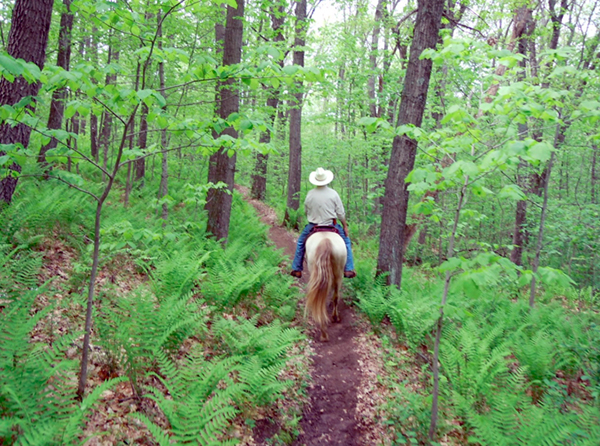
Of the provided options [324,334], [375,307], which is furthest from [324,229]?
[324,334]

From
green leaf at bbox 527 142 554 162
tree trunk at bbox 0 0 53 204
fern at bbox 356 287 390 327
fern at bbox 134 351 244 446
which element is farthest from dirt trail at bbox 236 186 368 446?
tree trunk at bbox 0 0 53 204

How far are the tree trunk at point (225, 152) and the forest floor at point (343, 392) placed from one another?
3.37 m

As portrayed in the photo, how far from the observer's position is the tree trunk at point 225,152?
281 inches

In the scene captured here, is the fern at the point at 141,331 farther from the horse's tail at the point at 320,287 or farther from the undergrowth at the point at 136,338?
the horse's tail at the point at 320,287

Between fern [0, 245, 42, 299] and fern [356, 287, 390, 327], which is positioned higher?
A: fern [0, 245, 42, 299]

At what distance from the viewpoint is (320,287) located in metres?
5.82

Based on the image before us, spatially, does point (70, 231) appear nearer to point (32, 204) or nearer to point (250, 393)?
point (32, 204)

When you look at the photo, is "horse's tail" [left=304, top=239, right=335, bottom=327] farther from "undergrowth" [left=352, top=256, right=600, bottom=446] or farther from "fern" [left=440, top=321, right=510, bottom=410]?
"fern" [left=440, top=321, right=510, bottom=410]

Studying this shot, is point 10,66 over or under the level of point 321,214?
over

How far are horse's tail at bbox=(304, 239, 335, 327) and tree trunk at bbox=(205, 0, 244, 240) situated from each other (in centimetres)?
254

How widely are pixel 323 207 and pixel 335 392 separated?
11.3 ft

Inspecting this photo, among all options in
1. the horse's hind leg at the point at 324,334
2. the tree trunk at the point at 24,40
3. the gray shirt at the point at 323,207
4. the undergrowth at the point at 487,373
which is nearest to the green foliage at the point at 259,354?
the horse's hind leg at the point at 324,334

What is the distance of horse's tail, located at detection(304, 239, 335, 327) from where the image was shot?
5816mm

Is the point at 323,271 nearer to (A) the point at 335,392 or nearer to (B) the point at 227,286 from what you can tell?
(B) the point at 227,286
